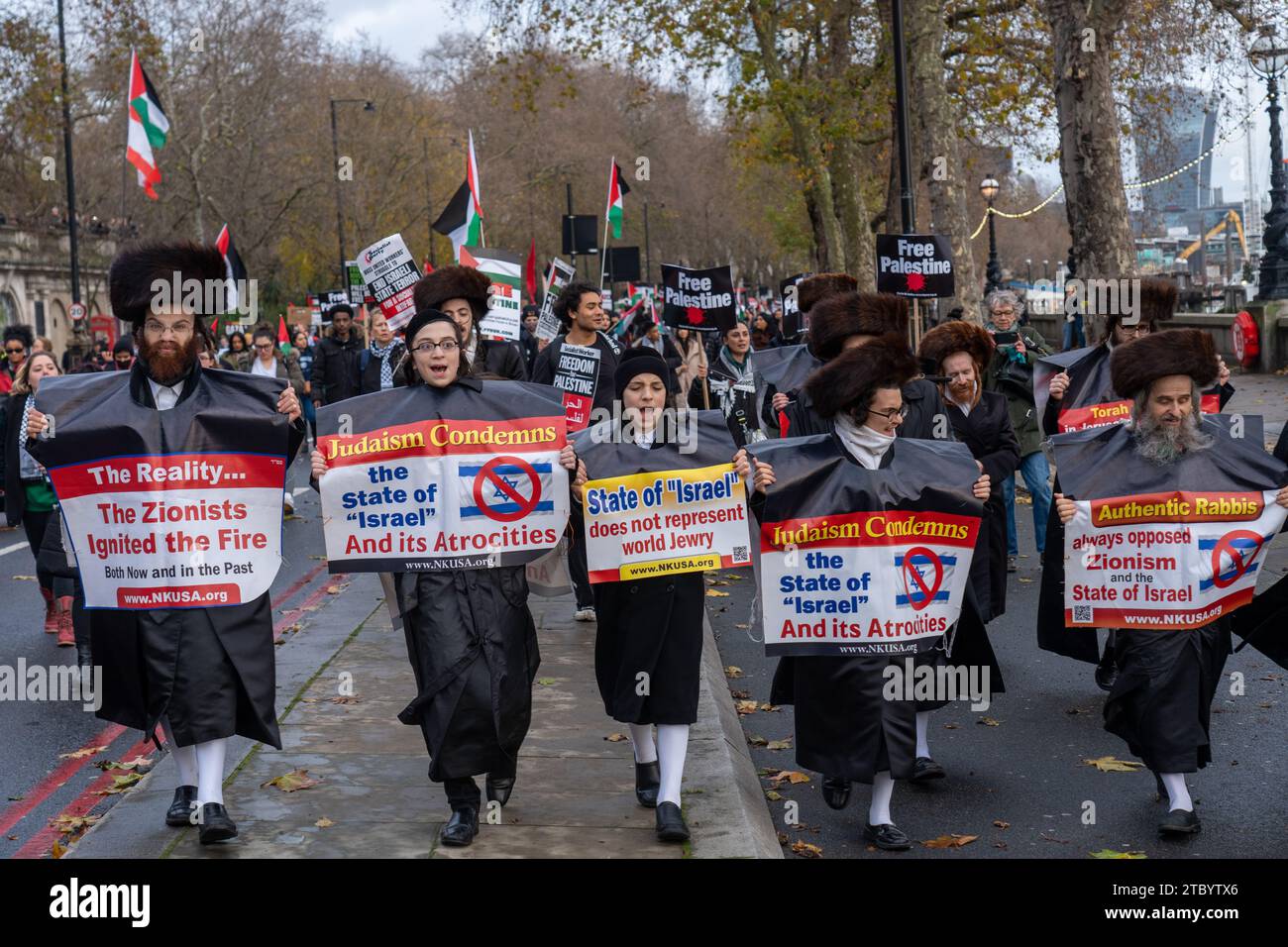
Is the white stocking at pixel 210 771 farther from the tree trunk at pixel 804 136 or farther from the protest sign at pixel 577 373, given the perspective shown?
the tree trunk at pixel 804 136

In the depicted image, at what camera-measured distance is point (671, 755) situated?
586cm

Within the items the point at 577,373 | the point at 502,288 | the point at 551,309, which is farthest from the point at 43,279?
the point at 577,373

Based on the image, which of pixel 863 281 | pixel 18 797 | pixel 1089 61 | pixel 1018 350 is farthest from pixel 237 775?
pixel 863 281

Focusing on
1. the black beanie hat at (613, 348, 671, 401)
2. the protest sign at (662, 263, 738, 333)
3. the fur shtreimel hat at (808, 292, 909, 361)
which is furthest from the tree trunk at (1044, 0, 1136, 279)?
the black beanie hat at (613, 348, 671, 401)

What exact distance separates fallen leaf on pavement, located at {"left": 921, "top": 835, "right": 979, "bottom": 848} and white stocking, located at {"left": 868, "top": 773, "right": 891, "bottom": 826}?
0.17 m

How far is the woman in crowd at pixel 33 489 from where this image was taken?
927cm

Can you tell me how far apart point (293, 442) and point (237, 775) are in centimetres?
135

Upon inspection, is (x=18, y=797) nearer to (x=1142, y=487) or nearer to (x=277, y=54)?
(x=1142, y=487)

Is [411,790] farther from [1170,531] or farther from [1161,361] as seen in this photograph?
[1161,361]

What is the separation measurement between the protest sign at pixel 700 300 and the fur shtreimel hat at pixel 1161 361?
566 centimetres

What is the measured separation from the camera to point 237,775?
6430mm

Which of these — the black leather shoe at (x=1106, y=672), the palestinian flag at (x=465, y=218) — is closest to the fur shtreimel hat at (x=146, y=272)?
the black leather shoe at (x=1106, y=672)

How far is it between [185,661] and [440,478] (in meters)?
1.08
